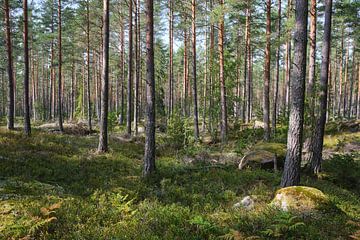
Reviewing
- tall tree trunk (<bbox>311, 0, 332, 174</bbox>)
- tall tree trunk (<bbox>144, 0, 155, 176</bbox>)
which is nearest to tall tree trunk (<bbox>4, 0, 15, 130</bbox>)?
tall tree trunk (<bbox>144, 0, 155, 176</bbox>)

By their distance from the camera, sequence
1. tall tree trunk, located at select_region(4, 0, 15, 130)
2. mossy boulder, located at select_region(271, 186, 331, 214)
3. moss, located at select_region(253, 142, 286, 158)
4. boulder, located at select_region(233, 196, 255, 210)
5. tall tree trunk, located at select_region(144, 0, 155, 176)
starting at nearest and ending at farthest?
mossy boulder, located at select_region(271, 186, 331, 214) → boulder, located at select_region(233, 196, 255, 210) → tall tree trunk, located at select_region(144, 0, 155, 176) → moss, located at select_region(253, 142, 286, 158) → tall tree trunk, located at select_region(4, 0, 15, 130)

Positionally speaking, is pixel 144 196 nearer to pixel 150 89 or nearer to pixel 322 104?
pixel 150 89

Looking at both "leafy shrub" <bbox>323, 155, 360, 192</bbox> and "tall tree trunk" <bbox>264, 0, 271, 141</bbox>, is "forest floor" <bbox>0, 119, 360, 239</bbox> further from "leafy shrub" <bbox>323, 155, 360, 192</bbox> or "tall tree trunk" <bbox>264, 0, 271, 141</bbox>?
"tall tree trunk" <bbox>264, 0, 271, 141</bbox>

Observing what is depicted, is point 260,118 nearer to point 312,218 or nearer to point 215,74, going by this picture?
point 215,74

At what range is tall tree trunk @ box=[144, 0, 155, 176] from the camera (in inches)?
405

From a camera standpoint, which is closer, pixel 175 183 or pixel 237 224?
pixel 237 224

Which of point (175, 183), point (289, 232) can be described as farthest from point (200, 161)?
point (289, 232)

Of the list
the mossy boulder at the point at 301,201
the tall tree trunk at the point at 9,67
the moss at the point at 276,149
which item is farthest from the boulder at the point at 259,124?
the tall tree trunk at the point at 9,67

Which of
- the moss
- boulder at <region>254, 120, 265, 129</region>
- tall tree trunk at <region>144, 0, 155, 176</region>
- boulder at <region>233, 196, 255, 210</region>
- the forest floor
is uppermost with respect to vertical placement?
tall tree trunk at <region>144, 0, 155, 176</region>

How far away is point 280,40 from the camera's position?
16125 millimetres

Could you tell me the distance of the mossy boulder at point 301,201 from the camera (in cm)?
693

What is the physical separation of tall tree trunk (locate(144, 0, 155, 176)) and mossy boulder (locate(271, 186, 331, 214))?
16.5 ft

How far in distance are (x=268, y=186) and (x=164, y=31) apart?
29.6m

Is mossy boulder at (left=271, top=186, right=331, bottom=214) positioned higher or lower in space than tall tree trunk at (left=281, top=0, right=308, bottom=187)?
lower
